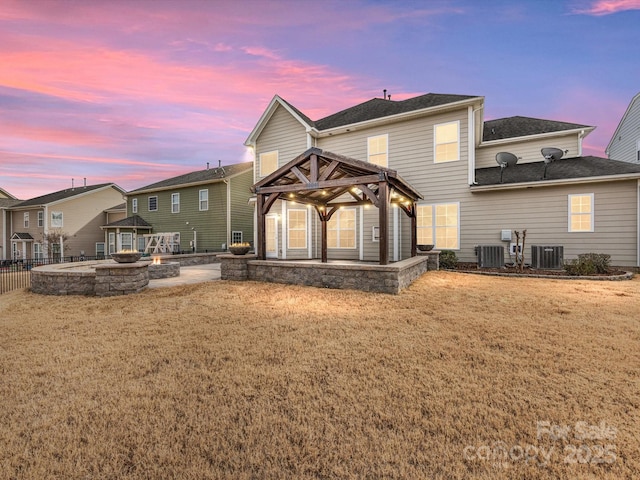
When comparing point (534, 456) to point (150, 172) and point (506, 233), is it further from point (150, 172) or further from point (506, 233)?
point (150, 172)

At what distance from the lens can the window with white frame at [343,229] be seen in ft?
45.9

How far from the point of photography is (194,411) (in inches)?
99.3

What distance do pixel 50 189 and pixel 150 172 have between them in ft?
49.0

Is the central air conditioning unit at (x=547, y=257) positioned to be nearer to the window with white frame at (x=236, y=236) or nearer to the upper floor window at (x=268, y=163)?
the upper floor window at (x=268, y=163)

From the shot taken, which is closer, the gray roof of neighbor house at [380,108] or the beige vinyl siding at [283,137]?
the gray roof of neighbor house at [380,108]

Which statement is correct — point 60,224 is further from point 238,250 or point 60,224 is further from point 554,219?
point 554,219

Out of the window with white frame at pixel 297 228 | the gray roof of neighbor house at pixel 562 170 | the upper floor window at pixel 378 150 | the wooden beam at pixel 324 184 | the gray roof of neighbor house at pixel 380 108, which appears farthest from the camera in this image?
the window with white frame at pixel 297 228

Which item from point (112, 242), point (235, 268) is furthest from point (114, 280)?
point (112, 242)

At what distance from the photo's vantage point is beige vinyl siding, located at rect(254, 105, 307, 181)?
48.6 feet

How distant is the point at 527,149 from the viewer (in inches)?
543

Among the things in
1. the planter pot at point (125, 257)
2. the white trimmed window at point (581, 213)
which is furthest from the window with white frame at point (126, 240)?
the white trimmed window at point (581, 213)

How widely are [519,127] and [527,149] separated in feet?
5.79

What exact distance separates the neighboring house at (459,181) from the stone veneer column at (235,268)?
285cm

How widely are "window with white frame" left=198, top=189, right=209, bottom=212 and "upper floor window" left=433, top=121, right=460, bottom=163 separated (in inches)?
619
